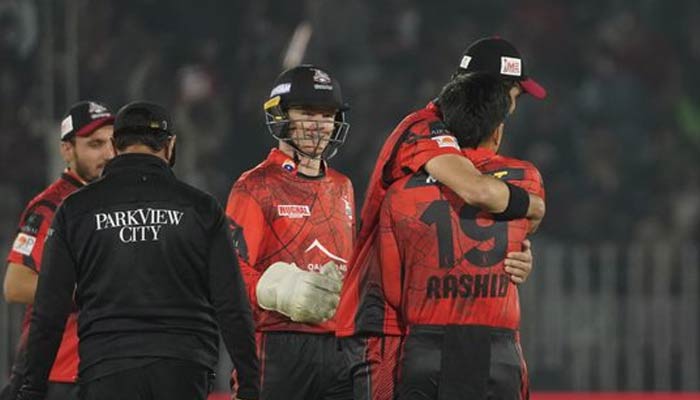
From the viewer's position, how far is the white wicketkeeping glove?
6535 millimetres

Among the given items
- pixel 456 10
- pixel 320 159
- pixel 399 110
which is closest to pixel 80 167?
pixel 320 159

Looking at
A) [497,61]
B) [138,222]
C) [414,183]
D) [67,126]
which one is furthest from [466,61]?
[67,126]

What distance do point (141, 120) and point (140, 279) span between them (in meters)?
0.51

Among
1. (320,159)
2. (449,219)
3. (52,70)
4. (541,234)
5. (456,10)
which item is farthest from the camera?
(456,10)

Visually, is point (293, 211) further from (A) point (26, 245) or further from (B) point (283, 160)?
(A) point (26, 245)

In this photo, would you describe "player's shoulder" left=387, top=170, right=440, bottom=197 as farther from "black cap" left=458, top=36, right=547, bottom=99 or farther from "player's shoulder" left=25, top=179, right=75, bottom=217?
"player's shoulder" left=25, top=179, right=75, bottom=217

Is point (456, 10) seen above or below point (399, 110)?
above

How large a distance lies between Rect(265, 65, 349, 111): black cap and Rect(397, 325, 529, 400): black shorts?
1644mm

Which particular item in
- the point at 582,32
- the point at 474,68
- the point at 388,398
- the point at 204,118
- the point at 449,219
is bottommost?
the point at 388,398

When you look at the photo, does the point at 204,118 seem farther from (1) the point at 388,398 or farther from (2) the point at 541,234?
(1) the point at 388,398

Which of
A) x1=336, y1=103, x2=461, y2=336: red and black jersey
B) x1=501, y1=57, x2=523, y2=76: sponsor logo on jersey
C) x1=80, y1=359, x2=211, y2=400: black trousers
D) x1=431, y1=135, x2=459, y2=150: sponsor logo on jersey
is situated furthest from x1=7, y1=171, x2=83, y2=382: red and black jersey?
x1=501, y1=57, x2=523, y2=76: sponsor logo on jersey

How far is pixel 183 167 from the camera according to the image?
1358 centimetres

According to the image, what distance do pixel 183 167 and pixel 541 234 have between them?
3005mm

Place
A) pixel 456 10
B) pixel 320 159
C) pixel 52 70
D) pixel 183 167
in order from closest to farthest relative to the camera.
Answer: pixel 320 159, pixel 52 70, pixel 183 167, pixel 456 10
